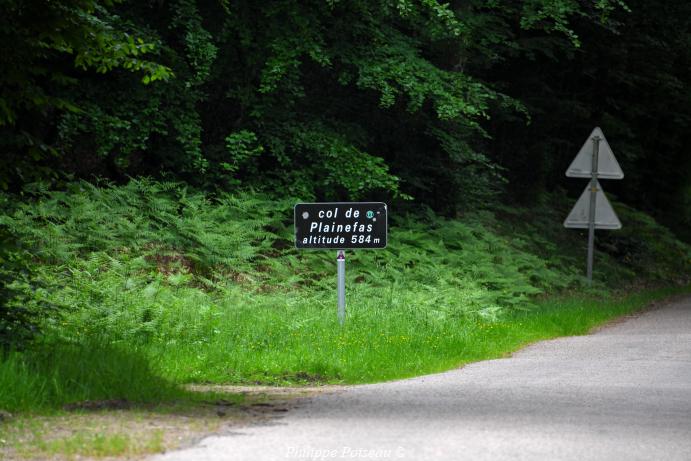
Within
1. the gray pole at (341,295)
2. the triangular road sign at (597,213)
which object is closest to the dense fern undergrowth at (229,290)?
the gray pole at (341,295)

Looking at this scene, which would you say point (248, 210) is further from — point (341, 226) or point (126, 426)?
point (126, 426)

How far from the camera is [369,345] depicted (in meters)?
12.9

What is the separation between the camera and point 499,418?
868 cm

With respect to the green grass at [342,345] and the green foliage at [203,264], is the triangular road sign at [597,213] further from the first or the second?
the green grass at [342,345]

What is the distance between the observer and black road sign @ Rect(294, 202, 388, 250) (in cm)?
1417

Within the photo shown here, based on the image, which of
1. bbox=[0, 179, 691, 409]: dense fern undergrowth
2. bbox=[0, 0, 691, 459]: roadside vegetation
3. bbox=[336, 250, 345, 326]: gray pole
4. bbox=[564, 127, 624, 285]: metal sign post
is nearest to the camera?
bbox=[0, 0, 691, 459]: roadside vegetation

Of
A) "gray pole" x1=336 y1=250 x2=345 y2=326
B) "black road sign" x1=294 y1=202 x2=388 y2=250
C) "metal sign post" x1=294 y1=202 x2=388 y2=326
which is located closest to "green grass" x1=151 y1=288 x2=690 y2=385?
"gray pole" x1=336 y1=250 x2=345 y2=326

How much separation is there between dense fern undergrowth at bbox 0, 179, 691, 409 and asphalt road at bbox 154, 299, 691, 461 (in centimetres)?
142

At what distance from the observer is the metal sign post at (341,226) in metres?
14.2

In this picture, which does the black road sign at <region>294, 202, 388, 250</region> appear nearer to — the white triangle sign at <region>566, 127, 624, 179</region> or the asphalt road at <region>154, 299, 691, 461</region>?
the asphalt road at <region>154, 299, 691, 461</region>

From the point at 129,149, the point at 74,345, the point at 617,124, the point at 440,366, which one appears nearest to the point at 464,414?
the point at 440,366

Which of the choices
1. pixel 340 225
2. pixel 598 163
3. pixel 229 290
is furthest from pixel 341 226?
pixel 598 163

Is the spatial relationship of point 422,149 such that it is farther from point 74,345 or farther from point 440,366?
point 74,345

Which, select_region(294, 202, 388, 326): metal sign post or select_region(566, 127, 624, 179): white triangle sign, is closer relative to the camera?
select_region(294, 202, 388, 326): metal sign post
